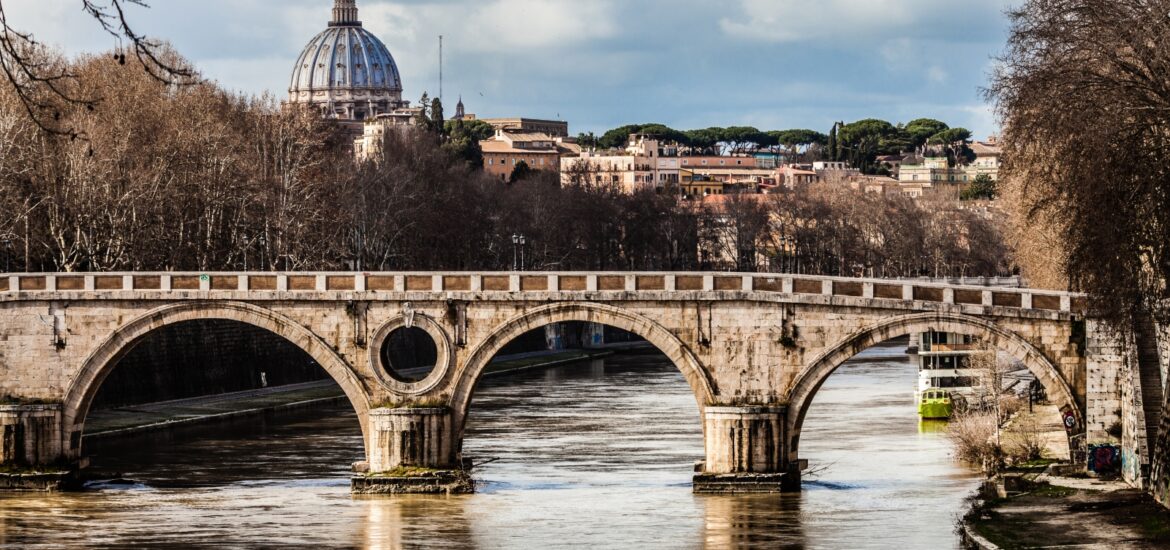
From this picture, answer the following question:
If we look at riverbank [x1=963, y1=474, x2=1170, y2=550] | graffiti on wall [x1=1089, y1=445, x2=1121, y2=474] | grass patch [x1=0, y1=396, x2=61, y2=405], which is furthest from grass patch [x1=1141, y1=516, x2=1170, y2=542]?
grass patch [x1=0, y1=396, x2=61, y2=405]

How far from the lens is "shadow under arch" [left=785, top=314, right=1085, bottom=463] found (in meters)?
45.5

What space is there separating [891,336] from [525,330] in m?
8.74

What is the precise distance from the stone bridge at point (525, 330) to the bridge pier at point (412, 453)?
43 mm

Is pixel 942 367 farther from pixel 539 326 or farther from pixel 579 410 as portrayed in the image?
pixel 539 326

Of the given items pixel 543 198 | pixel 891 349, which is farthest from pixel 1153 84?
pixel 543 198

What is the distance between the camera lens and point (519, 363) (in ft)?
310

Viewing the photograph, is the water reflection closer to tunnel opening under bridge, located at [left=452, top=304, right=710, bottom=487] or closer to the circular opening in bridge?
tunnel opening under bridge, located at [left=452, top=304, right=710, bottom=487]

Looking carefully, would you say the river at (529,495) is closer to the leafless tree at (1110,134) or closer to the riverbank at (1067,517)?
the riverbank at (1067,517)

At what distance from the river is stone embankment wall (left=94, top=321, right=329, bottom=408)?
470 cm

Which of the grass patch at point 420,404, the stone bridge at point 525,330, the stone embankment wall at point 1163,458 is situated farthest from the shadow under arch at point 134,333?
the stone embankment wall at point 1163,458

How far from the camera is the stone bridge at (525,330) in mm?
45531

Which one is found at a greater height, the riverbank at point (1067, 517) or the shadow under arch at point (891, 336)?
the shadow under arch at point (891, 336)

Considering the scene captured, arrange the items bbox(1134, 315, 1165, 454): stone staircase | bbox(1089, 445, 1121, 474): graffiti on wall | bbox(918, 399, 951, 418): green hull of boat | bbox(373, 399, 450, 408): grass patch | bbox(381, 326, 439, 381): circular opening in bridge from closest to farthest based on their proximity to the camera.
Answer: bbox(1134, 315, 1165, 454): stone staircase
bbox(1089, 445, 1121, 474): graffiti on wall
bbox(373, 399, 450, 408): grass patch
bbox(918, 399, 951, 418): green hull of boat
bbox(381, 326, 439, 381): circular opening in bridge

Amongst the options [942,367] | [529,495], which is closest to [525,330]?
[529,495]
